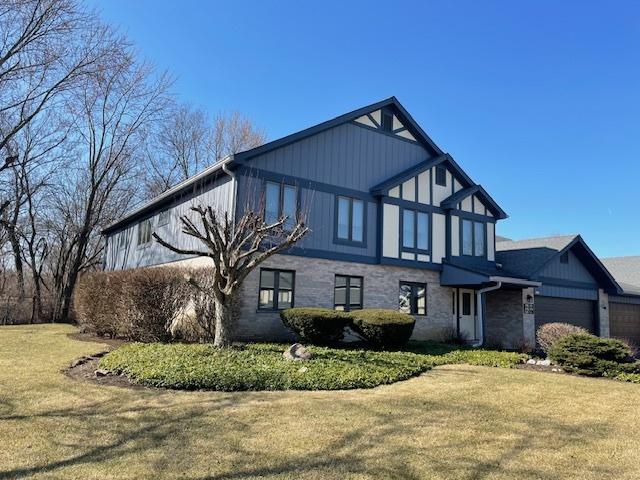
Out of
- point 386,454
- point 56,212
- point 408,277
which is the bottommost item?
point 386,454

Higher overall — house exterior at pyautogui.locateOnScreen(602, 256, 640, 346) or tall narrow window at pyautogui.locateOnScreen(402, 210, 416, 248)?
tall narrow window at pyautogui.locateOnScreen(402, 210, 416, 248)

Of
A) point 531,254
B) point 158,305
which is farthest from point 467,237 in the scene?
point 158,305

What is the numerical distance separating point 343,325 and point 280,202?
14.4ft

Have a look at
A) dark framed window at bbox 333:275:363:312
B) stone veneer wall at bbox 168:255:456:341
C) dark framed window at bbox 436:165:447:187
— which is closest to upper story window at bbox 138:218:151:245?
stone veneer wall at bbox 168:255:456:341

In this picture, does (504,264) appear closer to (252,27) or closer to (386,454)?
(252,27)

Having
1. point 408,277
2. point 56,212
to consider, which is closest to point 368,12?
point 408,277

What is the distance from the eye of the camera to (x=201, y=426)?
238 inches

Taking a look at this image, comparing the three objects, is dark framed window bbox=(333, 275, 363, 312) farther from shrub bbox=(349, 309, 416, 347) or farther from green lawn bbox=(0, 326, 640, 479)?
green lawn bbox=(0, 326, 640, 479)

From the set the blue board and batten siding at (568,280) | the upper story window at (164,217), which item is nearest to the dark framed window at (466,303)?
the blue board and batten siding at (568,280)

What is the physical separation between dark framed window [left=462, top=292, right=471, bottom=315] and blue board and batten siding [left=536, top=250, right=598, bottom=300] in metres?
3.17

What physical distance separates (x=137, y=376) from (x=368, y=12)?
455 inches

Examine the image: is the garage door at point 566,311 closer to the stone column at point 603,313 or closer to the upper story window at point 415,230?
the stone column at point 603,313

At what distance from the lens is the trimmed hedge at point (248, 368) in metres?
8.34

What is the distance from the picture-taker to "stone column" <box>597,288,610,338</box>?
23.5 m
